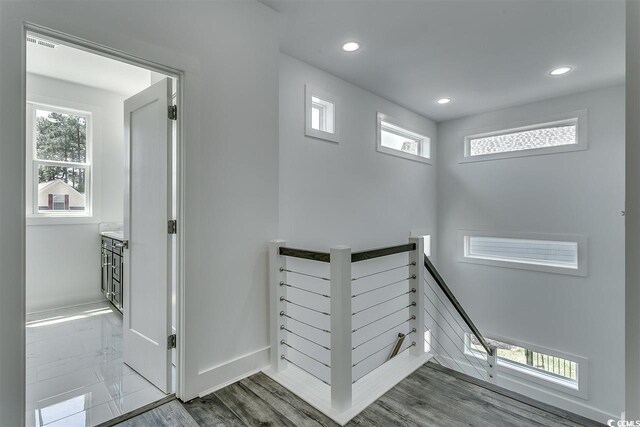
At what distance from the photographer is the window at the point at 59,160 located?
3.70 m

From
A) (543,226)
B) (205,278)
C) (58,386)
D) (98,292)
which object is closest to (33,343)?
(58,386)

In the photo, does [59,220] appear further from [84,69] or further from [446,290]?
[446,290]

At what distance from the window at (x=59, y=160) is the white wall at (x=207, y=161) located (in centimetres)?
306

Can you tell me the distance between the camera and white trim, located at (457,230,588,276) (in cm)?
407

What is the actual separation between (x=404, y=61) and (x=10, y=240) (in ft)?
11.4

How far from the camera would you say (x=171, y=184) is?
2.05 metres

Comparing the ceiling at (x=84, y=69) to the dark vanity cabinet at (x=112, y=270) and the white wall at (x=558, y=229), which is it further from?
the white wall at (x=558, y=229)

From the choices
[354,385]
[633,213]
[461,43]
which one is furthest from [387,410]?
[461,43]

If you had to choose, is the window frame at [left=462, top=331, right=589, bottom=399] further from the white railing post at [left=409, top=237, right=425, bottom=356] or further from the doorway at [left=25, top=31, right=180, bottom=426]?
the doorway at [left=25, top=31, right=180, bottom=426]

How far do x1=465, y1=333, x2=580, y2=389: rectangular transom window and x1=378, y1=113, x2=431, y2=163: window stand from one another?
3253 millimetres

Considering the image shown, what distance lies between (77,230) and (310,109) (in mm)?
3410

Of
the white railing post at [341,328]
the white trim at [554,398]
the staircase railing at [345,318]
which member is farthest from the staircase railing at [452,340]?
the white railing post at [341,328]

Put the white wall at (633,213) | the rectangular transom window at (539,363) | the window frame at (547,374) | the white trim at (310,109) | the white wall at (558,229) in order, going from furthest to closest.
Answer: the rectangular transom window at (539,363)
the window frame at (547,374)
the white wall at (558,229)
the white trim at (310,109)
the white wall at (633,213)

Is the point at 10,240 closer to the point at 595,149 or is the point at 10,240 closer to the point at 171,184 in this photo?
the point at 171,184
